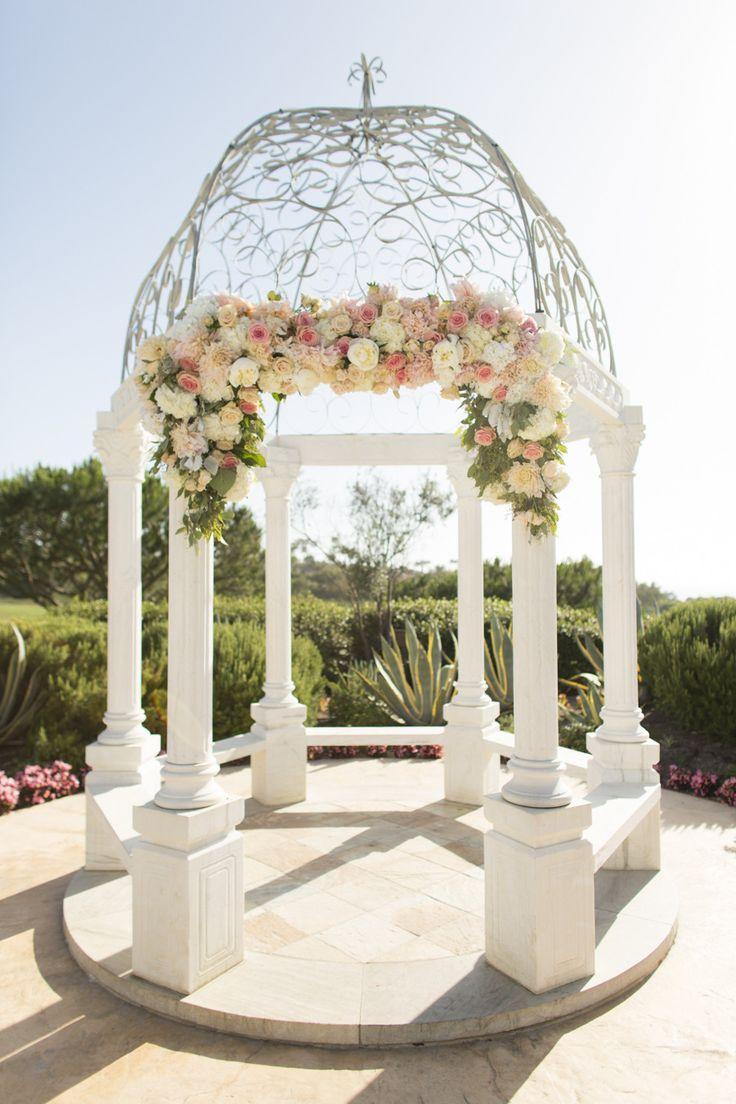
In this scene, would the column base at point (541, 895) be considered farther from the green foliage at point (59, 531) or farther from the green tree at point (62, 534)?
the green foliage at point (59, 531)

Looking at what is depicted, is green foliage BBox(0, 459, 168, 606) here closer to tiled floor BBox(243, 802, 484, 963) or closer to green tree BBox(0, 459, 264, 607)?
green tree BBox(0, 459, 264, 607)

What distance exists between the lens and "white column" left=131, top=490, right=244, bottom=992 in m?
4.03

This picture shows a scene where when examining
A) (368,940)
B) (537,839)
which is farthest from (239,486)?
(368,940)

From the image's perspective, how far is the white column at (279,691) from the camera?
24.9 ft

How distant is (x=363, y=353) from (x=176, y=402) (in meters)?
1.07

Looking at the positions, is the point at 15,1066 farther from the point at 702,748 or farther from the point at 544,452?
the point at 702,748

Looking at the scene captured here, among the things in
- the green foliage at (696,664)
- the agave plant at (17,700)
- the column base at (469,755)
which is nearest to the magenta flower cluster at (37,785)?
the agave plant at (17,700)

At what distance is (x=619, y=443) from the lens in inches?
240

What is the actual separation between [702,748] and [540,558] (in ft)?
20.9

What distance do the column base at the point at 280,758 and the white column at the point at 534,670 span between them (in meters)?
3.73

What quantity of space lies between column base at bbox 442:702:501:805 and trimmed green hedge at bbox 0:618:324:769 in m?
3.50

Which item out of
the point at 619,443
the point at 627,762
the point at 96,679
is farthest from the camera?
the point at 96,679

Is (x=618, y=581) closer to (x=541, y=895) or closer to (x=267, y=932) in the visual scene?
(x=541, y=895)

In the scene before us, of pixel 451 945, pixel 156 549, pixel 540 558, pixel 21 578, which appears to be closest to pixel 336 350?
pixel 540 558
